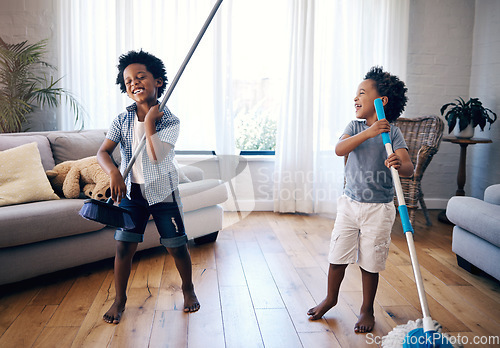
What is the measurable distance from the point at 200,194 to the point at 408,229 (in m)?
1.66

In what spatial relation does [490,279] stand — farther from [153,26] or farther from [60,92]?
[60,92]

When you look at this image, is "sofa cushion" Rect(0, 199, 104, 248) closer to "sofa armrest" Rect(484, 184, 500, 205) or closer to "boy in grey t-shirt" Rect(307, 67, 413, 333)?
"boy in grey t-shirt" Rect(307, 67, 413, 333)

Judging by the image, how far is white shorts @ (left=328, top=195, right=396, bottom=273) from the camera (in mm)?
1843

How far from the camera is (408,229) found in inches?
62.6

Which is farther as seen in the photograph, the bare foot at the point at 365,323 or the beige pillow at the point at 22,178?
the beige pillow at the point at 22,178

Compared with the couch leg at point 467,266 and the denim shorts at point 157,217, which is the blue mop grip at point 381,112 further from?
the couch leg at point 467,266

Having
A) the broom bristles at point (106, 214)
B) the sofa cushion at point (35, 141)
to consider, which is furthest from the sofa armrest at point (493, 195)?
the sofa cushion at point (35, 141)

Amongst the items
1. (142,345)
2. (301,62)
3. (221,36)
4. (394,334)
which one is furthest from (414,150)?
(142,345)

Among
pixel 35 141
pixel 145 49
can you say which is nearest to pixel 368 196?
pixel 35 141

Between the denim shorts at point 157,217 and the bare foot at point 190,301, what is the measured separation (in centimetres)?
27

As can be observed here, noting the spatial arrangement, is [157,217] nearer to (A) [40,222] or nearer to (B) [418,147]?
(A) [40,222]

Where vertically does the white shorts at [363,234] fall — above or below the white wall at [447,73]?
below

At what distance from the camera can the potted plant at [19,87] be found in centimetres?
333

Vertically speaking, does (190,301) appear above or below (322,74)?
below
